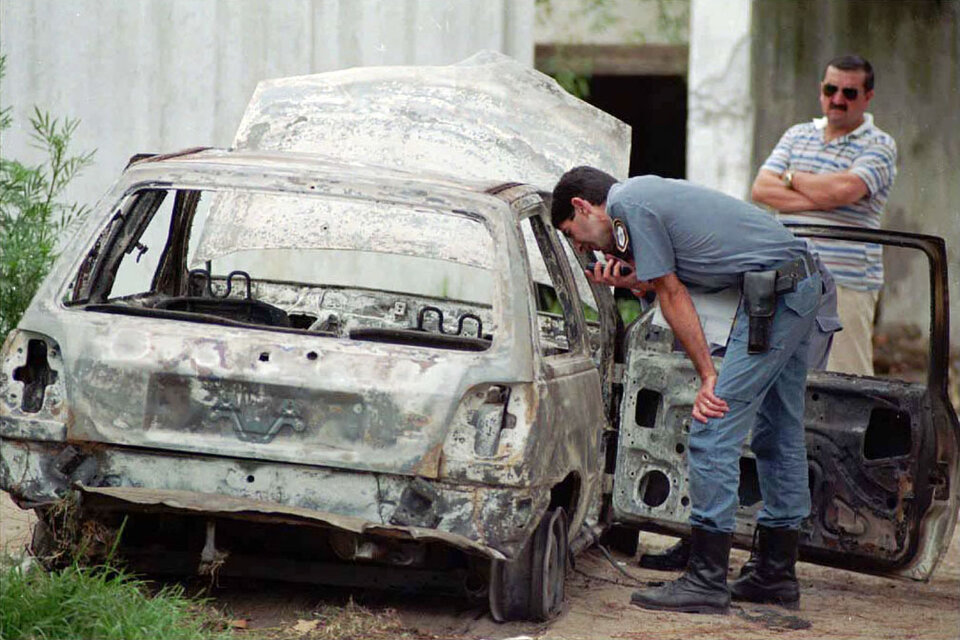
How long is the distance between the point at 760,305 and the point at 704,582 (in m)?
1.03

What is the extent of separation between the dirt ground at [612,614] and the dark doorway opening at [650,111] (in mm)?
8426

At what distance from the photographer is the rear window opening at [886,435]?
5.95 meters

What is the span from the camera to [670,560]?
21.7 ft

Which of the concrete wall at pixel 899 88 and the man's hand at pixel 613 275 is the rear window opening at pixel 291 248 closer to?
the man's hand at pixel 613 275

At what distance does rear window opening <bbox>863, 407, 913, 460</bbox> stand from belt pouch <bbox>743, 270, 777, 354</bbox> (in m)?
0.71

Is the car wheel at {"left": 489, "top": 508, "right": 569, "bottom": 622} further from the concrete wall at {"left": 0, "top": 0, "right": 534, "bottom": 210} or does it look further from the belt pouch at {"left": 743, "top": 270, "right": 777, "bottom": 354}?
the concrete wall at {"left": 0, "top": 0, "right": 534, "bottom": 210}

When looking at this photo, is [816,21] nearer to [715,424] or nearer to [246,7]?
[246,7]

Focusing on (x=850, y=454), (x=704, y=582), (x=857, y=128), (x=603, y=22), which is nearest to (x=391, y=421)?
(x=704, y=582)

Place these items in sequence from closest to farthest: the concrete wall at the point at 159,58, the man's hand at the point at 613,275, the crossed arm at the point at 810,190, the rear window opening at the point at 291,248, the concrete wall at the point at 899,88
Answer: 1. the rear window opening at the point at 291,248
2. the man's hand at the point at 613,275
3. the crossed arm at the point at 810,190
4. the concrete wall at the point at 159,58
5. the concrete wall at the point at 899,88

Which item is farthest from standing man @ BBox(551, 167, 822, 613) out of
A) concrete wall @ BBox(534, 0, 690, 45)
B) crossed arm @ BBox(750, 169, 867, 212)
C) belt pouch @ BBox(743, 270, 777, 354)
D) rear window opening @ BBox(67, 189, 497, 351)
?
concrete wall @ BBox(534, 0, 690, 45)

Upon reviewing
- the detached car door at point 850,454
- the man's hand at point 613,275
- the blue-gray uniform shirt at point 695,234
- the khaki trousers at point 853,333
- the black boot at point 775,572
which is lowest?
the black boot at point 775,572

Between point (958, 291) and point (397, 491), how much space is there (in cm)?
680

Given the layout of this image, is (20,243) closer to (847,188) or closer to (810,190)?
(810,190)

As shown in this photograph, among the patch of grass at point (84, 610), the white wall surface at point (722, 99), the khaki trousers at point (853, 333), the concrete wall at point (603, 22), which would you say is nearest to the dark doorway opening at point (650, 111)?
the concrete wall at point (603, 22)
